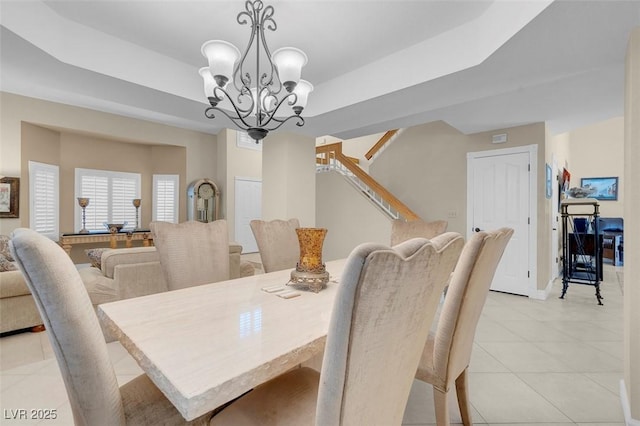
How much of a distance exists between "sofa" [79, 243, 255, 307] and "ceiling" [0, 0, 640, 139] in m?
1.57

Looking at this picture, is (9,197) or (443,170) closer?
(9,197)

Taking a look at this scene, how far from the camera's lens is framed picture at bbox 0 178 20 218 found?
435 centimetres

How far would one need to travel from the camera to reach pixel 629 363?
1.57 metres

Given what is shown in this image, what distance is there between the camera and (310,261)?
1629 mm

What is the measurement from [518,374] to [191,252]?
2.46 metres

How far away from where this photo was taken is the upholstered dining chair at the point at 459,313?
3.76 feet

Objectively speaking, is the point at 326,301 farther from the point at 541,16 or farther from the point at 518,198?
the point at 518,198

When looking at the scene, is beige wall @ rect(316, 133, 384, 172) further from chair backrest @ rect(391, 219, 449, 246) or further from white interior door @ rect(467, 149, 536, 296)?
chair backrest @ rect(391, 219, 449, 246)

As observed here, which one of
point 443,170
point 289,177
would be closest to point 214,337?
point 289,177

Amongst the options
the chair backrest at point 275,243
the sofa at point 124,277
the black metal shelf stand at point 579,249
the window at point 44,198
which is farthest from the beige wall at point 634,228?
the window at point 44,198

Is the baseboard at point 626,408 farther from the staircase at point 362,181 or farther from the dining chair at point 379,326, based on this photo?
the staircase at point 362,181

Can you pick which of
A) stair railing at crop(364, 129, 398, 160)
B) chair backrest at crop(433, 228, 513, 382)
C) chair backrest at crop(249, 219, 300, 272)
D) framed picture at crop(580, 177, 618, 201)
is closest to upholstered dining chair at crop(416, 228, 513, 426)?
chair backrest at crop(433, 228, 513, 382)

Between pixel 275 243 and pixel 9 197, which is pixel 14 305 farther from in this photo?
pixel 9 197

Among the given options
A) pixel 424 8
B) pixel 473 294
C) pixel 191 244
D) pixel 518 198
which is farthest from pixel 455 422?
pixel 518 198
